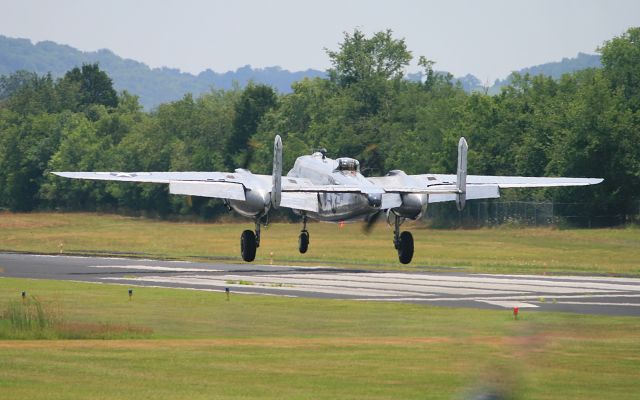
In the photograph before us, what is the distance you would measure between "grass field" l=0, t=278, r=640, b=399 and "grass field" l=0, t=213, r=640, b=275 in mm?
24978

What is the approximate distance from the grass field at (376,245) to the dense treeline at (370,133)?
6577mm

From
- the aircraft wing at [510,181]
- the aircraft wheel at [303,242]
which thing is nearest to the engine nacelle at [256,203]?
the aircraft wheel at [303,242]

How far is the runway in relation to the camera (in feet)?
208

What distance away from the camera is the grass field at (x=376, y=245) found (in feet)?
302

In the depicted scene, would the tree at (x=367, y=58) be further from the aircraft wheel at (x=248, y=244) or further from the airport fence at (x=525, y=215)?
the aircraft wheel at (x=248, y=244)

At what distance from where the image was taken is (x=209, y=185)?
62.9 meters

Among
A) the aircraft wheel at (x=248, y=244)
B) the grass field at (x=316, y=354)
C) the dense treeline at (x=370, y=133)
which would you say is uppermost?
the dense treeline at (x=370, y=133)

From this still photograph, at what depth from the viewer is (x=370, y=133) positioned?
463ft

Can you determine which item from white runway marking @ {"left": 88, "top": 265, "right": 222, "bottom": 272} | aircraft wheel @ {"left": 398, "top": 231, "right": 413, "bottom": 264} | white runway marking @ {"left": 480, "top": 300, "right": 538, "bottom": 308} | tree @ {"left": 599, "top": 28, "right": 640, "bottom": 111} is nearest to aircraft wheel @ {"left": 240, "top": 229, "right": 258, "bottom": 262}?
aircraft wheel @ {"left": 398, "top": 231, "right": 413, "bottom": 264}

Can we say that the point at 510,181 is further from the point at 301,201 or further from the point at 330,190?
the point at 330,190

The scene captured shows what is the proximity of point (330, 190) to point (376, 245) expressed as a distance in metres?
47.0

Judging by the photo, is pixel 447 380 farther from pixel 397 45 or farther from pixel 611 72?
pixel 397 45

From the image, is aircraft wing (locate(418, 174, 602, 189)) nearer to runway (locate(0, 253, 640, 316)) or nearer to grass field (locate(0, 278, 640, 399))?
runway (locate(0, 253, 640, 316))

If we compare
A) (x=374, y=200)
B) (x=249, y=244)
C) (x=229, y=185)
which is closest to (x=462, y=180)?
(x=374, y=200)
